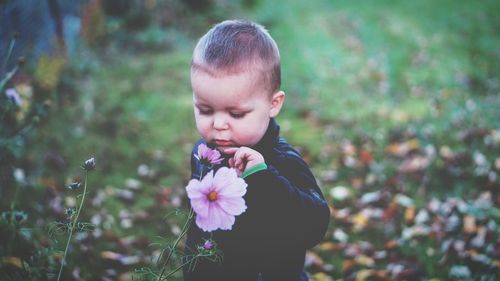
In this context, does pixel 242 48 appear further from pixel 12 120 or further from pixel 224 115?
pixel 12 120

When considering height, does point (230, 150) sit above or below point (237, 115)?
below

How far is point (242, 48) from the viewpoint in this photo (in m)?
1.49

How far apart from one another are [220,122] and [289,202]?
36cm

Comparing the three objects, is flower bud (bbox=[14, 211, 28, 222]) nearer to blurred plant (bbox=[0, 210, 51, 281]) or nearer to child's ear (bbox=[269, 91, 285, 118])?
blurred plant (bbox=[0, 210, 51, 281])

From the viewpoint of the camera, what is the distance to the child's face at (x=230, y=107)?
1471mm

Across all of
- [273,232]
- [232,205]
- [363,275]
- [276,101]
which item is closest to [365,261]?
[363,275]

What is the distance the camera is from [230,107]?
4.90 ft

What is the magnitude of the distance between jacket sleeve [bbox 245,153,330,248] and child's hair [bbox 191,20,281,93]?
335 millimetres

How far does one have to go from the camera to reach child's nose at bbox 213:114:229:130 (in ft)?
4.91

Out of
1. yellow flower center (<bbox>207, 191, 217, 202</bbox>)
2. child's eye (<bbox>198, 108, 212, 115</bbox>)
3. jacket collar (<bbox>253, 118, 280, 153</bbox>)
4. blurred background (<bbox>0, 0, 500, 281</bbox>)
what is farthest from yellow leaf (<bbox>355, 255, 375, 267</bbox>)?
yellow flower center (<bbox>207, 191, 217, 202</bbox>)

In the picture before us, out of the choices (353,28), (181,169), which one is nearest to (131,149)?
(181,169)

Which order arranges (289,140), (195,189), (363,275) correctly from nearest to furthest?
(195,189) → (363,275) → (289,140)

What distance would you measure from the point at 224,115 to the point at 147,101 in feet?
13.4

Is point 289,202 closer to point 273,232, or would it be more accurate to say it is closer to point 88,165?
point 273,232
